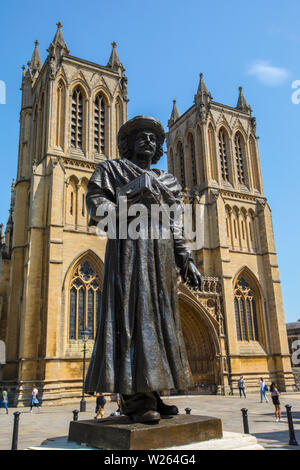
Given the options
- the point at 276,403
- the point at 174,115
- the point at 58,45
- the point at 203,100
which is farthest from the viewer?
the point at 174,115

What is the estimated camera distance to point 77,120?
27.5m

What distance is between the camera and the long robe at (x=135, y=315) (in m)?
3.09

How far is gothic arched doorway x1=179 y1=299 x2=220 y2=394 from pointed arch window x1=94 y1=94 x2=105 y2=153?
1151 centimetres

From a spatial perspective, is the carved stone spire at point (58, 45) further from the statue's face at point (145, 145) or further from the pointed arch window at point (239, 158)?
the statue's face at point (145, 145)

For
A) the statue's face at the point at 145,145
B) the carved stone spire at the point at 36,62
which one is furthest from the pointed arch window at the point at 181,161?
the statue's face at the point at 145,145

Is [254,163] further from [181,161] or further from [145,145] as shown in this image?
[145,145]

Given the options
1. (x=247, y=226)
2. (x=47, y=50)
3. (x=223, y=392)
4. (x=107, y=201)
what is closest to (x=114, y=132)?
(x=47, y=50)

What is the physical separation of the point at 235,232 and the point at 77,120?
1401 centimetres

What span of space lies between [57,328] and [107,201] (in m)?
18.9

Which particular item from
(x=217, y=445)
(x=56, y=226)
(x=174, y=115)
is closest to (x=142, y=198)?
(x=217, y=445)

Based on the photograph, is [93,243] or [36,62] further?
[36,62]

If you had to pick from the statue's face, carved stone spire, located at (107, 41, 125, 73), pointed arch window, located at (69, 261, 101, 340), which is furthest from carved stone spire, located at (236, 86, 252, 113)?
the statue's face

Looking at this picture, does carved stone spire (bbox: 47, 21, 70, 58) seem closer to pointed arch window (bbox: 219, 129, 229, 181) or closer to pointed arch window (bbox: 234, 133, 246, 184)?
pointed arch window (bbox: 219, 129, 229, 181)

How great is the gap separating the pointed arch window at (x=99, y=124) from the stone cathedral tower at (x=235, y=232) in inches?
291
